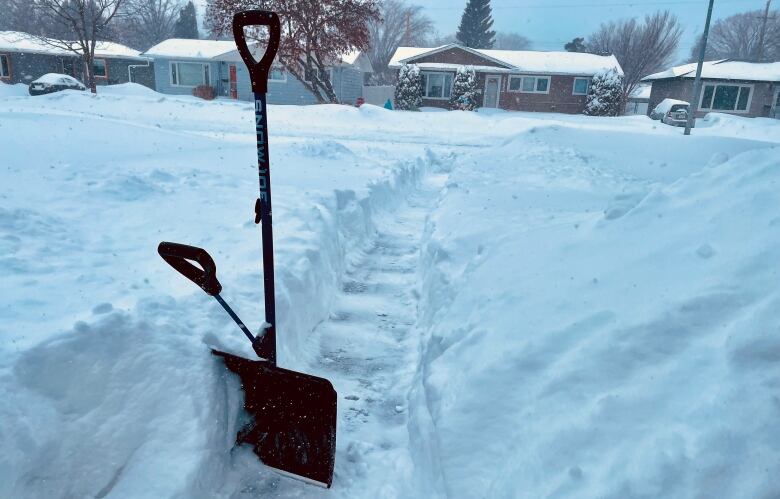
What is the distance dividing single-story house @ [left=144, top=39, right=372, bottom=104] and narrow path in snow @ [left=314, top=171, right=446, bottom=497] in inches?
1103

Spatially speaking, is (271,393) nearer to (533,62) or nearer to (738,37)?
(533,62)

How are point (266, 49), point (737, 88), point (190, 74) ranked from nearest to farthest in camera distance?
point (266, 49), point (737, 88), point (190, 74)

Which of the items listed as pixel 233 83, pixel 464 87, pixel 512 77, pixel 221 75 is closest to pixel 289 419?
pixel 464 87

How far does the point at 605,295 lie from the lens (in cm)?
282

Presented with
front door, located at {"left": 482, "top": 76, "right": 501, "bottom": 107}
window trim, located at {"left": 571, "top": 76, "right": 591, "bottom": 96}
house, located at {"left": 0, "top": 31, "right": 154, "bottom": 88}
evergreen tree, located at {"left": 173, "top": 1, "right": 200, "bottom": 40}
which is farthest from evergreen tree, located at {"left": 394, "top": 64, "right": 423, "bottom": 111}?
evergreen tree, located at {"left": 173, "top": 1, "right": 200, "bottom": 40}

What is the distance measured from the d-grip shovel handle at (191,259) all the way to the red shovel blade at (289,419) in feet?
1.62

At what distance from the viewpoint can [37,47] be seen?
1395 inches

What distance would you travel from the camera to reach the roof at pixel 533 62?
33094 millimetres

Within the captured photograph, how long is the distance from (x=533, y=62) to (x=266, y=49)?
3614 cm

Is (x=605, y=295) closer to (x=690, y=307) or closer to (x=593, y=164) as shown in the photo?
(x=690, y=307)

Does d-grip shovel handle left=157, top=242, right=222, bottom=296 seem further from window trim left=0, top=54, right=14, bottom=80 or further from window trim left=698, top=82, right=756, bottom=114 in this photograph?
window trim left=0, top=54, right=14, bottom=80

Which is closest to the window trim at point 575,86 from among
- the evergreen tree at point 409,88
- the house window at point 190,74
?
the evergreen tree at point 409,88

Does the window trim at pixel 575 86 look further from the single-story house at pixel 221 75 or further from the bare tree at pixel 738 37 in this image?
the bare tree at pixel 738 37

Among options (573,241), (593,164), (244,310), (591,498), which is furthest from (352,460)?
(593,164)
